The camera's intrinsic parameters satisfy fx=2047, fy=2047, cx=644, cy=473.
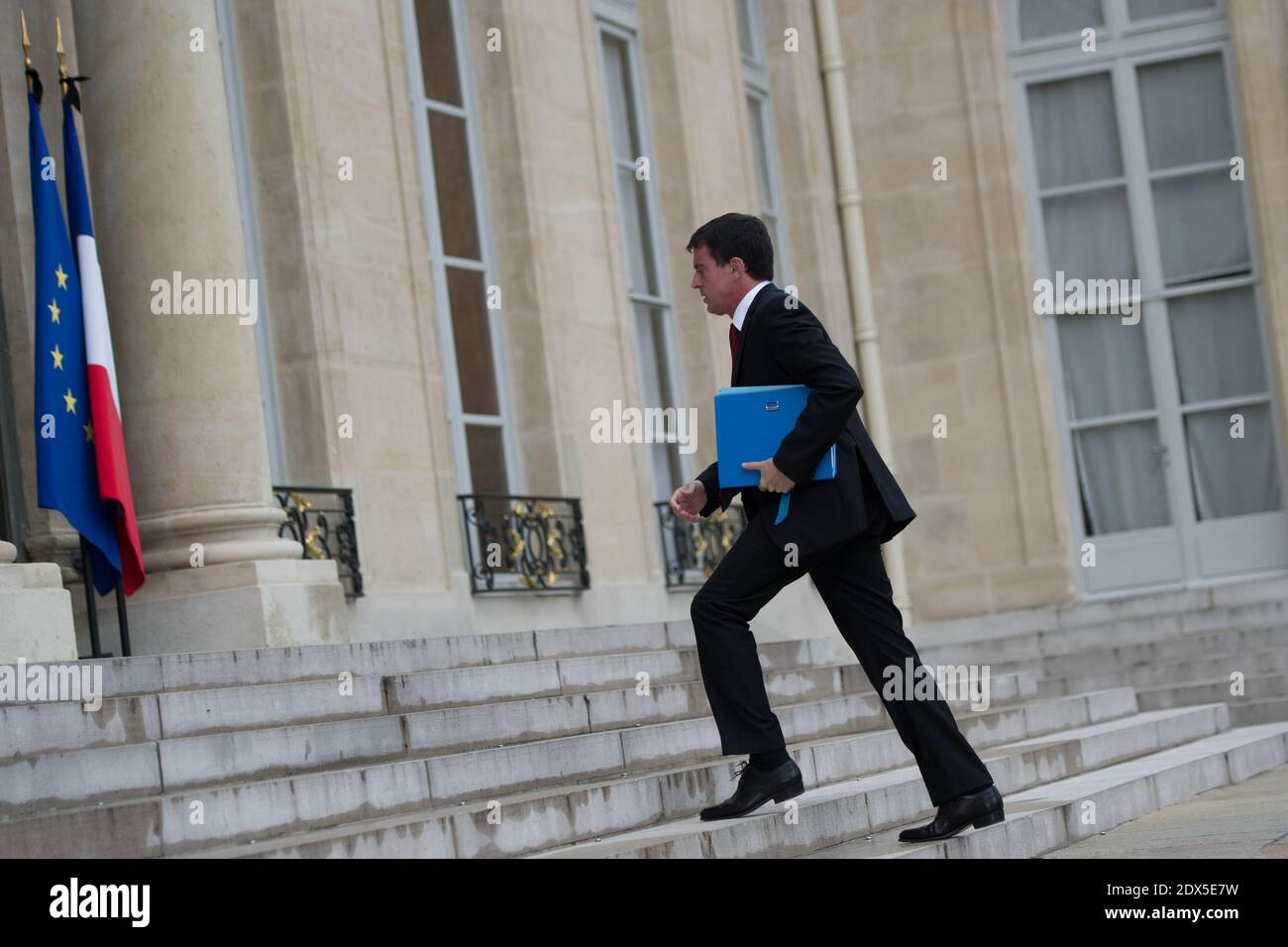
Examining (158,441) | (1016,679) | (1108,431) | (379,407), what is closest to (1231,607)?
(1108,431)

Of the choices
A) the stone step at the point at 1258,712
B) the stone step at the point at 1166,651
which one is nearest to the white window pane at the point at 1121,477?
the stone step at the point at 1166,651

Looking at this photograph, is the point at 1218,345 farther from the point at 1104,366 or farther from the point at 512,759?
the point at 512,759

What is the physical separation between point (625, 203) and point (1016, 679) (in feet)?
14.0

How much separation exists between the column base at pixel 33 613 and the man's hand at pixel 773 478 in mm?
2605

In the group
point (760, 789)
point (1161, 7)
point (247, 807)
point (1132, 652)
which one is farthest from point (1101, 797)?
point (1161, 7)

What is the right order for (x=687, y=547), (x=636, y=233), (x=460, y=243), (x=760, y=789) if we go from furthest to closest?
(x=636, y=233) → (x=687, y=547) → (x=460, y=243) → (x=760, y=789)

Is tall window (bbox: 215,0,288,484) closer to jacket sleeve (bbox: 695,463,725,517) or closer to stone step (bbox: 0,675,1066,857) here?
stone step (bbox: 0,675,1066,857)

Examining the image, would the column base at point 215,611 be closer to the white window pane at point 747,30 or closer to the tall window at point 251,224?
the tall window at point 251,224

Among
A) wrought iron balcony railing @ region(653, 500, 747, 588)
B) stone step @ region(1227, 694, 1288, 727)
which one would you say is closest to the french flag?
wrought iron balcony railing @ region(653, 500, 747, 588)

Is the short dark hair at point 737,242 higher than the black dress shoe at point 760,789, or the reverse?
the short dark hair at point 737,242

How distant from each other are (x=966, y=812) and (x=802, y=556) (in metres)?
0.80

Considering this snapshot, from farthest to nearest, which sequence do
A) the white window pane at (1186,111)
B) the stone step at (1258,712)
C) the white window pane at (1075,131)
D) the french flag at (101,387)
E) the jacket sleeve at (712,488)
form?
the white window pane at (1075,131) < the white window pane at (1186,111) < the stone step at (1258,712) < the french flag at (101,387) < the jacket sleeve at (712,488)

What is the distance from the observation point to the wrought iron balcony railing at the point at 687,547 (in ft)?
40.8

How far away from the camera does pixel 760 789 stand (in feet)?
18.0
